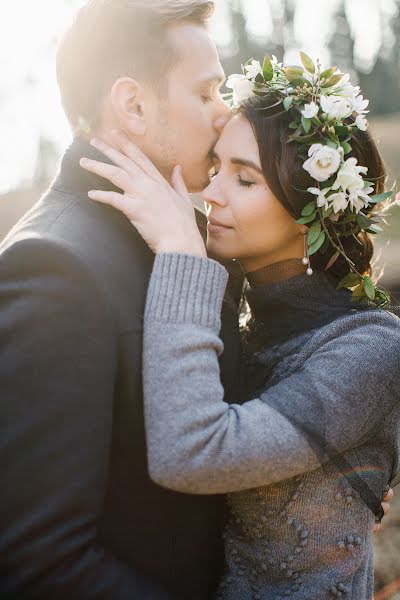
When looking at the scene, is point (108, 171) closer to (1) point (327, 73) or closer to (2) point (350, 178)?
(2) point (350, 178)

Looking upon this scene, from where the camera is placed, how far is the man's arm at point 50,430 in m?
1.64

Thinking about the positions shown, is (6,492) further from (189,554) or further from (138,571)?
(189,554)

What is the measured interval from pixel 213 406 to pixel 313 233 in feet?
3.32

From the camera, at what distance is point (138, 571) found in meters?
1.89

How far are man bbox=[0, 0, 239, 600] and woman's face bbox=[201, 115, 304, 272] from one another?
17 cm

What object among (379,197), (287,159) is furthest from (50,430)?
(379,197)

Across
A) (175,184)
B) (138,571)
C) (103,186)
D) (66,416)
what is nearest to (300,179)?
(175,184)

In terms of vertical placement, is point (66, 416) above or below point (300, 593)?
above

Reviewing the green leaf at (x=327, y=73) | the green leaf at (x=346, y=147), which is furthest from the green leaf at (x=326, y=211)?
the green leaf at (x=327, y=73)

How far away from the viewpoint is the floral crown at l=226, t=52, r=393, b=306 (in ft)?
8.03

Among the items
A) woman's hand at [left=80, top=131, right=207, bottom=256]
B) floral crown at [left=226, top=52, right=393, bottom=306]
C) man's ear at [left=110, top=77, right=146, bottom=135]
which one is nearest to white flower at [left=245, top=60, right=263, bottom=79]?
floral crown at [left=226, top=52, right=393, bottom=306]

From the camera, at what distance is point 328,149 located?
240 centimetres

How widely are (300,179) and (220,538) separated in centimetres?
141

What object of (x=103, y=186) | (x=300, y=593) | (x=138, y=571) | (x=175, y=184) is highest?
(x=103, y=186)
